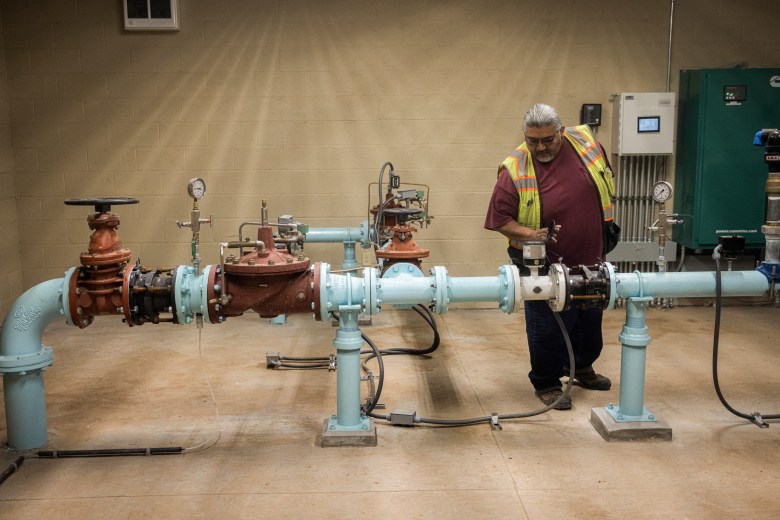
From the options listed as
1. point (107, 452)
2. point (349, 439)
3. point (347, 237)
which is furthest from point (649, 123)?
point (107, 452)

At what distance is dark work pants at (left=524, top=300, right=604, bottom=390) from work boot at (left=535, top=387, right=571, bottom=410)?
0.07 ft

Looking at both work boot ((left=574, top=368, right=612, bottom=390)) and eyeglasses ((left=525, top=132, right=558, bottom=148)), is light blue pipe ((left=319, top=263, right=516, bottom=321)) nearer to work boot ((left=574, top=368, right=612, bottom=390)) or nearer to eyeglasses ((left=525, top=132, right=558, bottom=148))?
eyeglasses ((left=525, top=132, right=558, bottom=148))

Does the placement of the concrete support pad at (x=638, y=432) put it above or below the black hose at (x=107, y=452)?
above

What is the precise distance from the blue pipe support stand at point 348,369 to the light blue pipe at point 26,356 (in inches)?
41.1

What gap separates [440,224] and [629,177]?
1.47m

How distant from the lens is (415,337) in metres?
4.56

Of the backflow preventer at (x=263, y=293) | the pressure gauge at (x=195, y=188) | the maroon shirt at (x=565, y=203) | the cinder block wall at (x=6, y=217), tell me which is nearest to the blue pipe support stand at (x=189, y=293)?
the backflow preventer at (x=263, y=293)

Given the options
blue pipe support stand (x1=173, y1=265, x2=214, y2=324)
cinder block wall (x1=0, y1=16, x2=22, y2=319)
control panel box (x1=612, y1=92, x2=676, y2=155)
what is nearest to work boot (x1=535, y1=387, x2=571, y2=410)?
blue pipe support stand (x1=173, y1=265, x2=214, y2=324)

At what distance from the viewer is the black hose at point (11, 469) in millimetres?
2529

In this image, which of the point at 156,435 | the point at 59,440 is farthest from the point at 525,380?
the point at 59,440

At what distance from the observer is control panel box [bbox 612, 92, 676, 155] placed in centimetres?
514

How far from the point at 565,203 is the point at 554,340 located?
601 mm

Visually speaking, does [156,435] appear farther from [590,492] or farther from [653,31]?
[653,31]

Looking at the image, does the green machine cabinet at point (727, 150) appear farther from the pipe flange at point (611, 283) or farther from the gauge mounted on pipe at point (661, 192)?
the pipe flange at point (611, 283)
